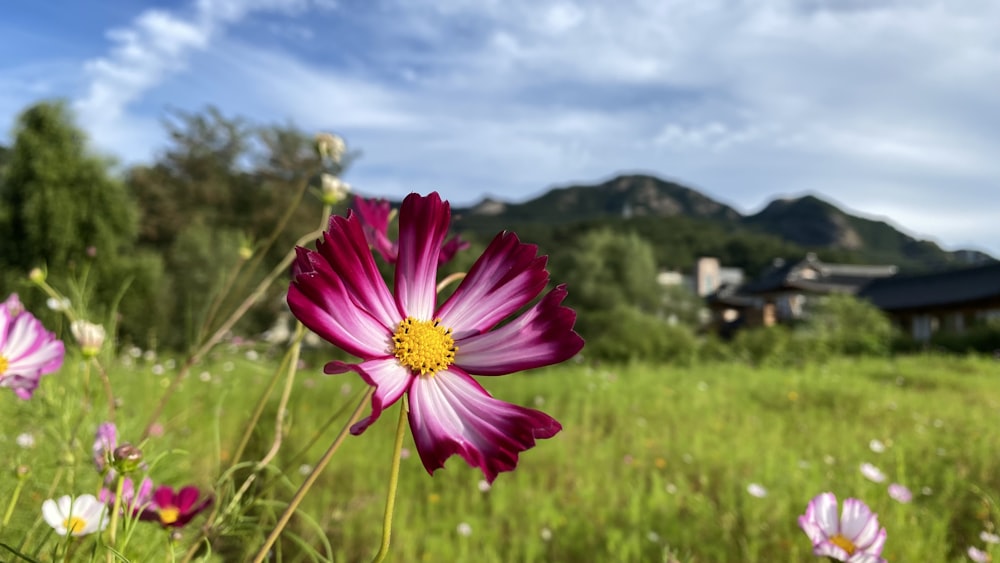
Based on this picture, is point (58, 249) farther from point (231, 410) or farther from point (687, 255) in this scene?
point (687, 255)

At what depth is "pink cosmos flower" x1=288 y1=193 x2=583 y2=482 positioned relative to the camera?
16.5 inches

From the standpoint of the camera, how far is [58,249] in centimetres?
1025

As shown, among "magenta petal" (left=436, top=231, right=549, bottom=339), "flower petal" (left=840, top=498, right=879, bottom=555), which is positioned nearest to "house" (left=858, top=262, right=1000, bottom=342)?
"flower petal" (left=840, top=498, right=879, bottom=555)

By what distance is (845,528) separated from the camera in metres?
0.95

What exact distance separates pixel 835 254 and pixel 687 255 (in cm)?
950

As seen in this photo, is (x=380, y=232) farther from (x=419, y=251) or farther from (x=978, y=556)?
(x=978, y=556)

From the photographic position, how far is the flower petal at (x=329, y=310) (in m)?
0.41

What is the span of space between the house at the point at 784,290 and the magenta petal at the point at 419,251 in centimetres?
3055

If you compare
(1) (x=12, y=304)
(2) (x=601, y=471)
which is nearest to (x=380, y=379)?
(1) (x=12, y=304)

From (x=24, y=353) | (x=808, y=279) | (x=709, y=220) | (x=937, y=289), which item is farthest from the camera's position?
(x=709, y=220)

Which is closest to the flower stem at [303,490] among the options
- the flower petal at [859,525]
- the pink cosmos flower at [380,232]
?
the pink cosmos flower at [380,232]

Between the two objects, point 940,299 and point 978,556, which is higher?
point 978,556

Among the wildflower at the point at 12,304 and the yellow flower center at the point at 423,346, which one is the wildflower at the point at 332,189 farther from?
the yellow flower center at the point at 423,346

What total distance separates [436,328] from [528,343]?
0.06m
